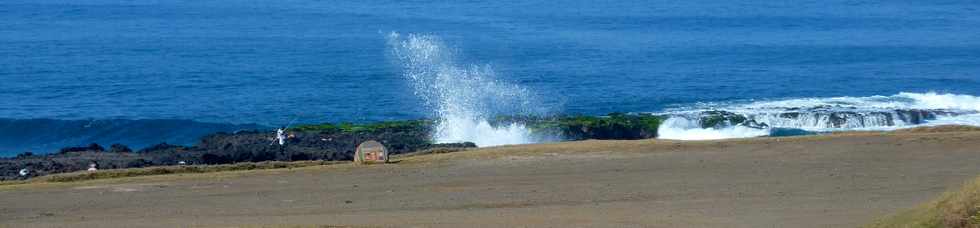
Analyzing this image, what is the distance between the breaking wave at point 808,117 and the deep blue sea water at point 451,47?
4388 millimetres

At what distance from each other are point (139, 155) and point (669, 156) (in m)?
15.8

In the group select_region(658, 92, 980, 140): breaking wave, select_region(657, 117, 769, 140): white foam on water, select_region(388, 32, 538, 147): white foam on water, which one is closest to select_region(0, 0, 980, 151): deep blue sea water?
select_region(388, 32, 538, 147): white foam on water

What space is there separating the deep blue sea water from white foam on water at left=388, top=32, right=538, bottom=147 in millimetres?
987

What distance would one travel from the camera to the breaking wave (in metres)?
55.2

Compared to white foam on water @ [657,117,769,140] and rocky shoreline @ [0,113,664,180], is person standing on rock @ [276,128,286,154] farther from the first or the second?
white foam on water @ [657,117,769,140]

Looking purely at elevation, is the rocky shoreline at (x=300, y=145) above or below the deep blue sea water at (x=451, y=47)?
below

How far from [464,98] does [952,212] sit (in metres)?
38.5

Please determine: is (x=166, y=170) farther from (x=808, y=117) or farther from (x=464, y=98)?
(x=808, y=117)

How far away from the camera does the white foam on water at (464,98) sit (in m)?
52.2

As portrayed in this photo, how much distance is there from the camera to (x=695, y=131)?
55.2 meters

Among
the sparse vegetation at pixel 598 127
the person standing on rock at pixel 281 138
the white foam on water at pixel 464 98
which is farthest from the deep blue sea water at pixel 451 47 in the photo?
the person standing on rock at pixel 281 138

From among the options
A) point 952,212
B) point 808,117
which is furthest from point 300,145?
point 952,212

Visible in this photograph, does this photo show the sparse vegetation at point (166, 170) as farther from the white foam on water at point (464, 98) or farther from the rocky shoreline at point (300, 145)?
the white foam on water at point (464, 98)

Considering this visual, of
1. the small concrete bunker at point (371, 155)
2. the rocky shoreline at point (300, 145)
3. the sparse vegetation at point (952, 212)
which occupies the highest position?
the rocky shoreline at point (300, 145)
